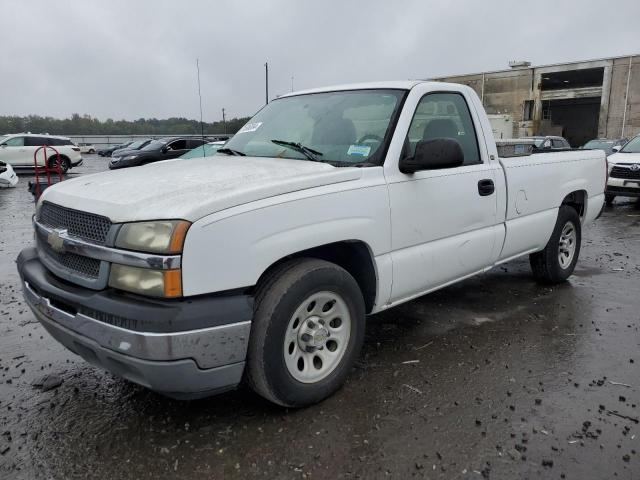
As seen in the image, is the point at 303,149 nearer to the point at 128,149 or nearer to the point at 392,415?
the point at 392,415

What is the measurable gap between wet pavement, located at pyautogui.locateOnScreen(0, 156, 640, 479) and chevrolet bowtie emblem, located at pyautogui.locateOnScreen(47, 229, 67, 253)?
99 cm

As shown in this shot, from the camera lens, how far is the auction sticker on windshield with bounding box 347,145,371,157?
3496 millimetres

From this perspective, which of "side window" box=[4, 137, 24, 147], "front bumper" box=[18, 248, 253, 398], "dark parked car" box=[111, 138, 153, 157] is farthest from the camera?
"side window" box=[4, 137, 24, 147]

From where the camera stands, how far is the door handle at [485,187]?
4082 mm

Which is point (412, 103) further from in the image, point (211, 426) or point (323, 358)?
point (211, 426)

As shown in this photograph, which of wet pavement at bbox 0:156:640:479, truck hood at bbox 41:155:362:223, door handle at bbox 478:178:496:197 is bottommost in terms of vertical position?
wet pavement at bbox 0:156:640:479

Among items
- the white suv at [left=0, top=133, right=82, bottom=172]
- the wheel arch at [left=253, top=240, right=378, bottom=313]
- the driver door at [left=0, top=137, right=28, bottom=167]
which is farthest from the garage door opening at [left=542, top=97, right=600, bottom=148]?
the wheel arch at [left=253, top=240, right=378, bottom=313]

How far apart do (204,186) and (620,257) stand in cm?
615

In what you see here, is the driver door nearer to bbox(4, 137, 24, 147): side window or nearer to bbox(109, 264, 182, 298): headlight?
bbox(4, 137, 24, 147): side window

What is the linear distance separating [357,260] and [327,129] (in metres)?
1.05

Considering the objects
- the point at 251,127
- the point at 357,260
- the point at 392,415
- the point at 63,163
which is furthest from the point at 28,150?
the point at 392,415

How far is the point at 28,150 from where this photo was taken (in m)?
23.6

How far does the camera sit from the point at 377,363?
3.73m

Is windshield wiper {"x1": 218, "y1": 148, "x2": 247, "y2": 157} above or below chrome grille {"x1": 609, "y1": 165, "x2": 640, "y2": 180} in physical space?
above
